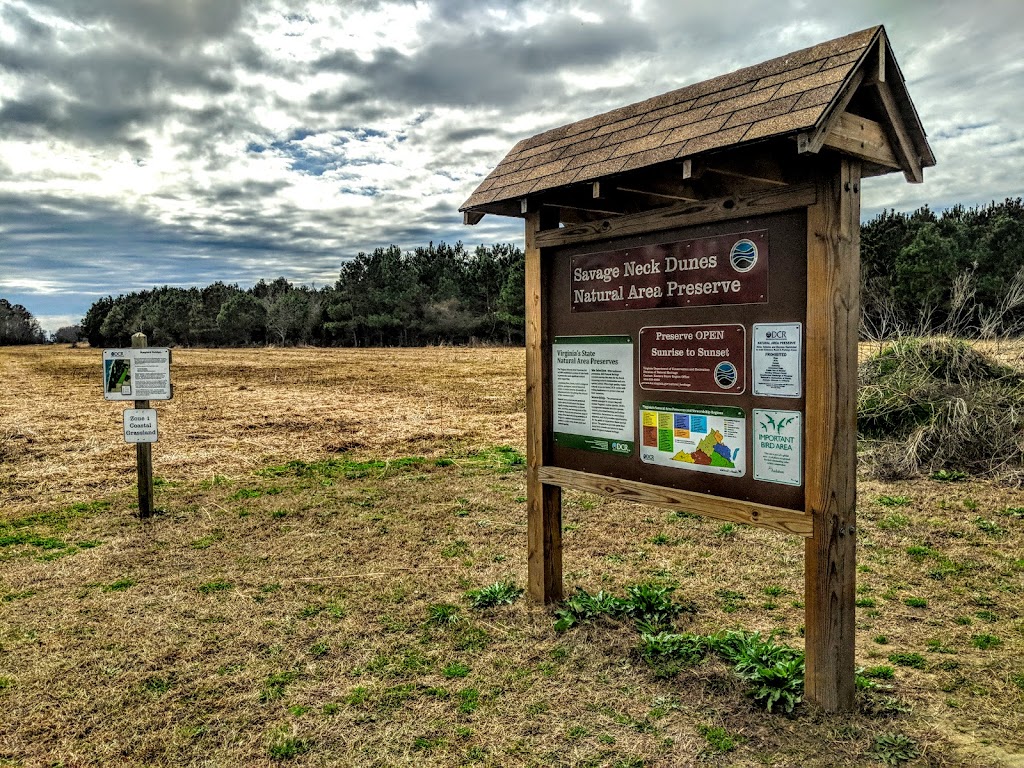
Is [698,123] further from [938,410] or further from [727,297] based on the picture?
[938,410]

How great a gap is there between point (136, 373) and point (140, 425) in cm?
59

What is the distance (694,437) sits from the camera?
3.98 meters

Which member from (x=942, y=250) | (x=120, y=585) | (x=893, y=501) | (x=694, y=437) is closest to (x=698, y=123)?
(x=694, y=437)

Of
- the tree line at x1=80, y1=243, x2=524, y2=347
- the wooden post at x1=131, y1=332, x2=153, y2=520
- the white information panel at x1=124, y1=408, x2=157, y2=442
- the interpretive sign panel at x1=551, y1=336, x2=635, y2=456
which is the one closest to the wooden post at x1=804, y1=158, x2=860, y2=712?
the interpretive sign panel at x1=551, y1=336, x2=635, y2=456

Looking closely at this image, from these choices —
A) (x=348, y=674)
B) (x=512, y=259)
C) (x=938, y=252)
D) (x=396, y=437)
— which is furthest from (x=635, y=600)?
(x=512, y=259)

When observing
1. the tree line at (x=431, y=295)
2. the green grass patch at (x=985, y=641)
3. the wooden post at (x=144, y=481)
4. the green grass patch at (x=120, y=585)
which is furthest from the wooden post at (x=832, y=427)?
the tree line at (x=431, y=295)

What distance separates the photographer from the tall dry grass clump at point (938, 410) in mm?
8688

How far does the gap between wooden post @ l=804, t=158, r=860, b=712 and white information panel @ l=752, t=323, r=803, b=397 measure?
9 centimetres

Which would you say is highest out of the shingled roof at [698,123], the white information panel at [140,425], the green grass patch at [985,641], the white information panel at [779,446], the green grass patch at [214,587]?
the shingled roof at [698,123]

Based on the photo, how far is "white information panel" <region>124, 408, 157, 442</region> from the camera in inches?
296

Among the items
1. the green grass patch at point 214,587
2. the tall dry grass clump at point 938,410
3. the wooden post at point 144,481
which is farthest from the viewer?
the tall dry grass clump at point 938,410

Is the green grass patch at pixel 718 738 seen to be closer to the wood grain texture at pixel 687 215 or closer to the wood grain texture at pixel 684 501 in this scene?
the wood grain texture at pixel 684 501

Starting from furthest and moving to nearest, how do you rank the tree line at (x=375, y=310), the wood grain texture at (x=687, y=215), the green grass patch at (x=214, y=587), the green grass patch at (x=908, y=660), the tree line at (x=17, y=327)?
the tree line at (x=17, y=327), the tree line at (x=375, y=310), the green grass patch at (x=214, y=587), the green grass patch at (x=908, y=660), the wood grain texture at (x=687, y=215)

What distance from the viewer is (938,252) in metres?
43.1
